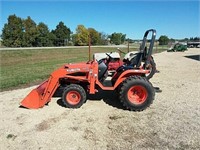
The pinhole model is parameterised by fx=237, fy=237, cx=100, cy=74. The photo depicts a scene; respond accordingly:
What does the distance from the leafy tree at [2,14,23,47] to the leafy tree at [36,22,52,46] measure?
4513 millimetres

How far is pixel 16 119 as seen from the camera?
5.25 meters

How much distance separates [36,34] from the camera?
49.2m

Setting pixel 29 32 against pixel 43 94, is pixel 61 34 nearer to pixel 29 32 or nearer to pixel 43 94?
pixel 29 32

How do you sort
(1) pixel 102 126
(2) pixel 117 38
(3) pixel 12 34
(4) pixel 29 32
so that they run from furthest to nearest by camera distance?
1. (2) pixel 117 38
2. (4) pixel 29 32
3. (3) pixel 12 34
4. (1) pixel 102 126

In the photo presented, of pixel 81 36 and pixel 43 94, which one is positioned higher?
pixel 81 36

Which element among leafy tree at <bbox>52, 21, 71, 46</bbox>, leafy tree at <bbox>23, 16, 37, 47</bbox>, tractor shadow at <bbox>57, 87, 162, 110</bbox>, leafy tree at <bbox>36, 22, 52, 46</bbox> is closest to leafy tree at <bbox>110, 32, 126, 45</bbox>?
leafy tree at <bbox>52, 21, 71, 46</bbox>

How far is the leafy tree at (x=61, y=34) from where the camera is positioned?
58594 millimetres

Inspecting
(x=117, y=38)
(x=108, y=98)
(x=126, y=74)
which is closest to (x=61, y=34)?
(x=117, y=38)

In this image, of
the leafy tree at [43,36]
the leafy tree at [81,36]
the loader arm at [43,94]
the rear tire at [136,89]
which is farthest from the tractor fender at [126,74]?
the leafy tree at [81,36]

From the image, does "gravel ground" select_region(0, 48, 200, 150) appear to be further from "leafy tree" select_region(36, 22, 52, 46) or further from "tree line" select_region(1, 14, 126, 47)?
"leafy tree" select_region(36, 22, 52, 46)

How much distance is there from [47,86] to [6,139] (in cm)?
186

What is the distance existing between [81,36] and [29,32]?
53.3 feet

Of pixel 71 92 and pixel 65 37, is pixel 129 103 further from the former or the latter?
pixel 65 37

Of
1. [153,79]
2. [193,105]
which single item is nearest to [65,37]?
[153,79]
